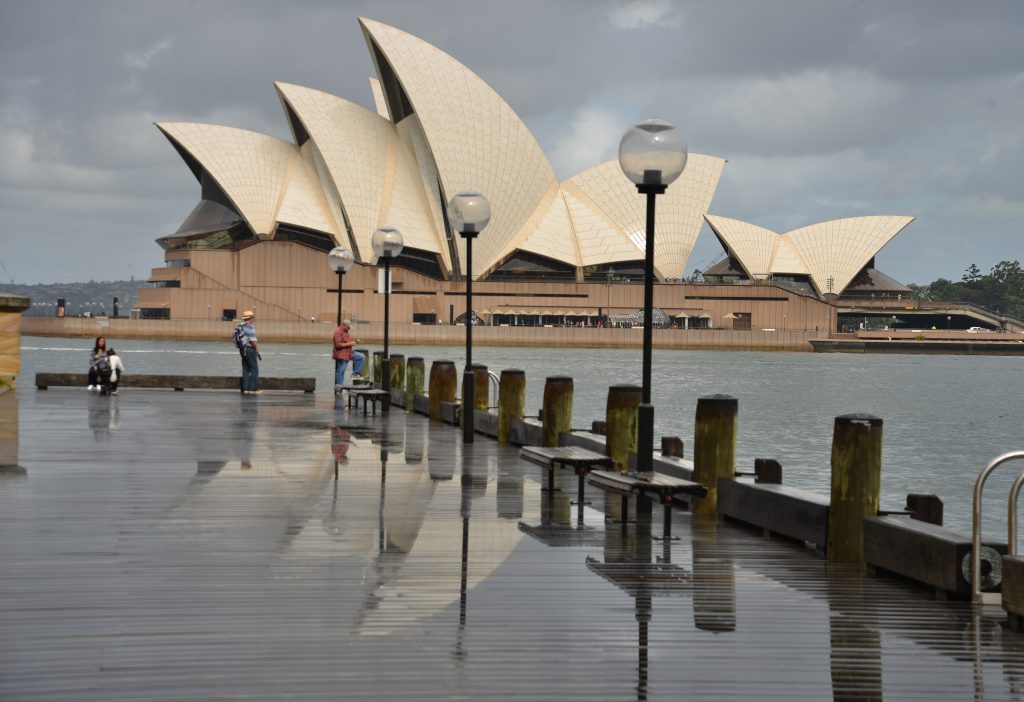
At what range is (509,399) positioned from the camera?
14156 mm

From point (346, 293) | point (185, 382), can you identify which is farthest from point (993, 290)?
point (185, 382)

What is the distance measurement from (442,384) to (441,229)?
68.5 meters

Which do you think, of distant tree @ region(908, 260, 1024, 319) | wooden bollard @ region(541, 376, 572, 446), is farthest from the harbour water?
distant tree @ region(908, 260, 1024, 319)

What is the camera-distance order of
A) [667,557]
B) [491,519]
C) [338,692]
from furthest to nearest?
[491,519] → [667,557] → [338,692]

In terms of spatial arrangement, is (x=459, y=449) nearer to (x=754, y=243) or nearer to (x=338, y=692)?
(x=338, y=692)

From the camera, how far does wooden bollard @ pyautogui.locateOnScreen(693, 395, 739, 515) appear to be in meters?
8.77

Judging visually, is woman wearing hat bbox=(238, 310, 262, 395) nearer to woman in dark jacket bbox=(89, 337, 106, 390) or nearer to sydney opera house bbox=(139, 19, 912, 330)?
woman in dark jacket bbox=(89, 337, 106, 390)

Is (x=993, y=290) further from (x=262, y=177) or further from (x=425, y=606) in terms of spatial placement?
(x=425, y=606)

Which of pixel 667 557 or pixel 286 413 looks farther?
pixel 286 413

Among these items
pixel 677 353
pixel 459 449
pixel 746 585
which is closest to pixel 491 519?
pixel 746 585

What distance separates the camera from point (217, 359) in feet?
213

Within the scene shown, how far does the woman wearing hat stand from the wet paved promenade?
11.6 metres

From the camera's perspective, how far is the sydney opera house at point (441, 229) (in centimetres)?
7669

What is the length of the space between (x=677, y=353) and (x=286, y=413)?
80.8 meters
